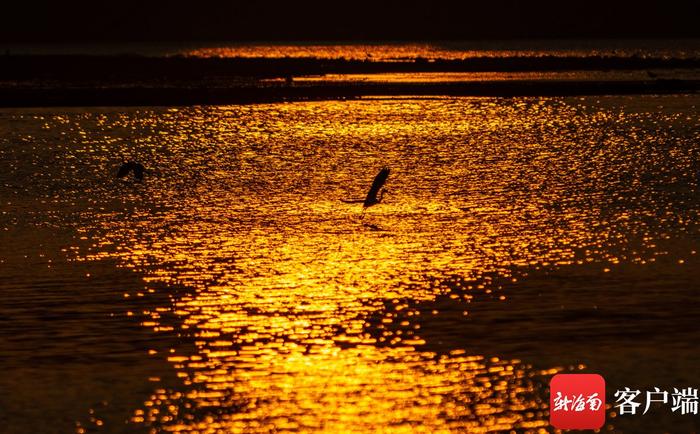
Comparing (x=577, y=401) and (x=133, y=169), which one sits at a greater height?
(x=133, y=169)

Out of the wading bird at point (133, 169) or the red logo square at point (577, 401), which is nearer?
the red logo square at point (577, 401)

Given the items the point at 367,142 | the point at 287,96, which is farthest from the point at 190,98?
the point at 367,142

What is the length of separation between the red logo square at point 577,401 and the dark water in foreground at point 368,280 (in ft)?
0.65

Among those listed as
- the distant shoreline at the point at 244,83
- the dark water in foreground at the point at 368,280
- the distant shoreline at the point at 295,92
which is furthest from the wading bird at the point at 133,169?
the distant shoreline at the point at 244,83

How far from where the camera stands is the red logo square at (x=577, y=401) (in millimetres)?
12922

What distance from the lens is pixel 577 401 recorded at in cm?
1342

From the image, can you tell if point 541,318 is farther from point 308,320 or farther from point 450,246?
point 450,246

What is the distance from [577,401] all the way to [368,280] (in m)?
7.78

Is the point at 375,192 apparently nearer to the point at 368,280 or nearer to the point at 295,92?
the point at 368,280

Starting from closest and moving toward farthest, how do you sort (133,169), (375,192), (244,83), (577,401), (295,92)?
(577,401) < (375,192) < (133,169) < (295,92) < (244,83)

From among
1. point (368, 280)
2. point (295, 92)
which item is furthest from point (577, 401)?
point (295, 92)

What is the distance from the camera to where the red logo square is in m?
12.9

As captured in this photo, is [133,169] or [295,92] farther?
[295,92]

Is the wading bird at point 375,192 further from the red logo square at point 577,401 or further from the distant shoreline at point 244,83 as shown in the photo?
the distant shoreline at point 244,83
